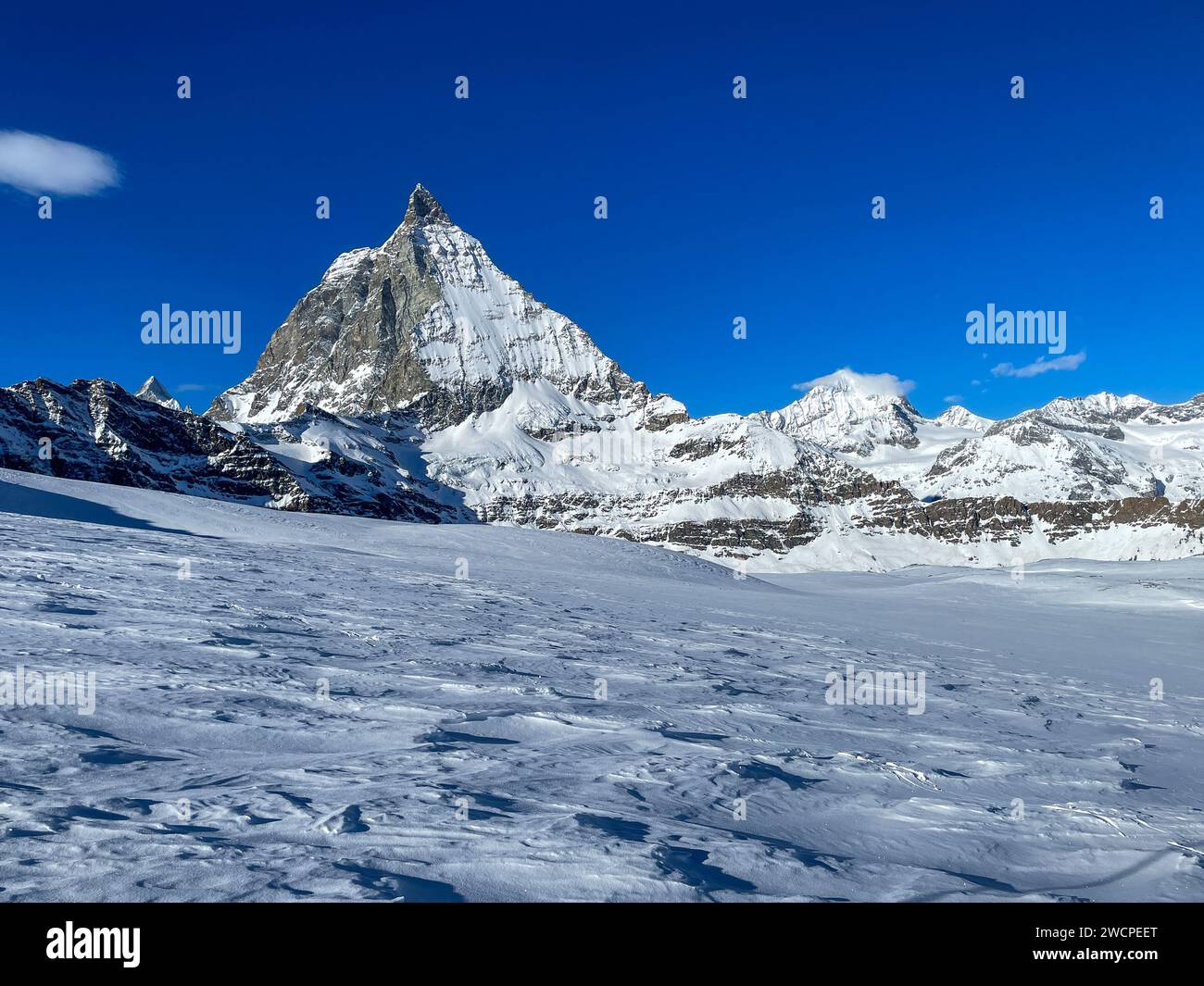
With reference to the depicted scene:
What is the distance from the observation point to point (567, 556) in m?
31.8

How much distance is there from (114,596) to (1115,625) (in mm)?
25422

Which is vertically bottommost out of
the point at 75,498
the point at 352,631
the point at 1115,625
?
the point at 1115,625

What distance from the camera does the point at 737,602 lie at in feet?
75.0

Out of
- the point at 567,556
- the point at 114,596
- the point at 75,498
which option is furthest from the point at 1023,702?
the point at 75,498

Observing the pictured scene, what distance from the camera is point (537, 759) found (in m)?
5.90

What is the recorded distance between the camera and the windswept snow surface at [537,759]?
3912 millimetres

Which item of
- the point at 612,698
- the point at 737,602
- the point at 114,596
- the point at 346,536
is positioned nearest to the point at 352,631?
the point at 114,596

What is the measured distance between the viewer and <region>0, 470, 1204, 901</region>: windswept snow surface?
3.91 meters

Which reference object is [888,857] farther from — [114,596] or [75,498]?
[75,498]
